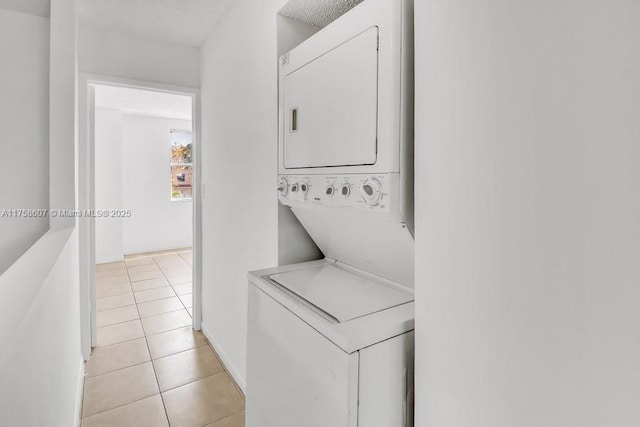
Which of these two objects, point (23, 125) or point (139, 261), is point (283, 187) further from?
point (139, 261)

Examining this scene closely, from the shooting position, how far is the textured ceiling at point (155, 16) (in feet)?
7.48

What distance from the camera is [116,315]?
136 inches

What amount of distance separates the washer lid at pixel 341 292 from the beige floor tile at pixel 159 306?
2.66 meters

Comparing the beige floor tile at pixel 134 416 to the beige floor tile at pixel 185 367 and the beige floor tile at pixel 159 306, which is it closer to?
the beige floor tile at pixel 185 367

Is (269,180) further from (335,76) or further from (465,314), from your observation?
(465,314)

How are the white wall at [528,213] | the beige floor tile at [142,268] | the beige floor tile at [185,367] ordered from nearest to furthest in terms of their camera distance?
the white wall at [528,213], the beige floor tile at [185,367], the beige floor tile at [142,268]

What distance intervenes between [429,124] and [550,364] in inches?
23.8

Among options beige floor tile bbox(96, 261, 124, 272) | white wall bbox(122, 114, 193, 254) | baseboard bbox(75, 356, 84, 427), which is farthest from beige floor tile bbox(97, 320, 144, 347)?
white wall bbox(122, 114, 193, 254)

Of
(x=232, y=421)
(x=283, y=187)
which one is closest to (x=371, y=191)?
(x=283, y=187)

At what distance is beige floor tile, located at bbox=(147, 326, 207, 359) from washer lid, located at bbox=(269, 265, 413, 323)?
1.85 metres

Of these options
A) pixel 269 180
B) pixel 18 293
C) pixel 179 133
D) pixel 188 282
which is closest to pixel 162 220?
pixel 179 133

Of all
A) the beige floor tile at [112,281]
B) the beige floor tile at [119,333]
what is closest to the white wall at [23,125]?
the beige floor tile at [119,333]

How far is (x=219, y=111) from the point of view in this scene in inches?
102

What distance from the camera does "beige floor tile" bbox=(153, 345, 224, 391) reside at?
2.40 meters
